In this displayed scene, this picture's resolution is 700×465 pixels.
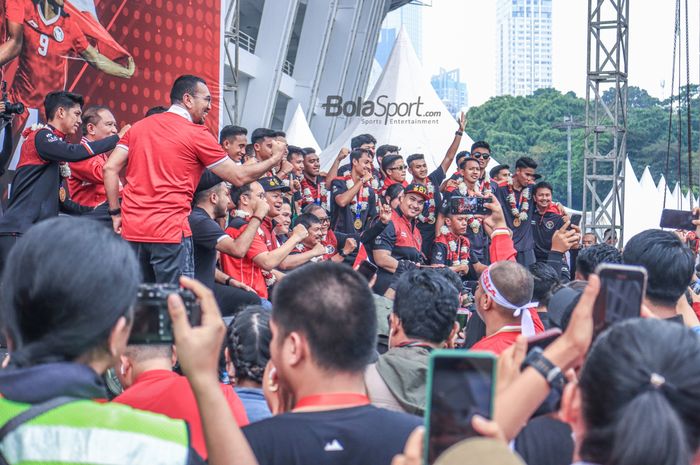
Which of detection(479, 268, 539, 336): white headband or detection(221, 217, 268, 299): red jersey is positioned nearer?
detection(479, 268, 539, 336): white headband

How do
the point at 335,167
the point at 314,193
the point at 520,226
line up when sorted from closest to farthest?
the point at 314,193, the point at 520,226, the point at 335,167

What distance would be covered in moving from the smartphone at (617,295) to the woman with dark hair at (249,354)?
136 centimetres

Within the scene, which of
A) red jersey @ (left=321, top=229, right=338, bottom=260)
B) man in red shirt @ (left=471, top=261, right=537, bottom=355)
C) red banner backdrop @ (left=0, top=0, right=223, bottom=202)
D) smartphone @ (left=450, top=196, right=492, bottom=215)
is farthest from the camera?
red jersey @ (left=321, top=229, right=338, bottom=260)

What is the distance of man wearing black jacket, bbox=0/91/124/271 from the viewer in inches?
247

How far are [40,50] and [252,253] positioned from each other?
2401 mm

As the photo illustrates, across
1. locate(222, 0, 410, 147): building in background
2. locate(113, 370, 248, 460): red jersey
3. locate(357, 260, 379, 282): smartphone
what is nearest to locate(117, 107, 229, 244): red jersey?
locate(357, 260, 379, 282): smartphone

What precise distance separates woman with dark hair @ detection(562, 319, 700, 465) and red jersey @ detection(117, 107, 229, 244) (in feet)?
14.5

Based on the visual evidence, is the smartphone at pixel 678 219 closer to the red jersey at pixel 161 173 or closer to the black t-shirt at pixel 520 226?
the red jersey at pixel 161 173

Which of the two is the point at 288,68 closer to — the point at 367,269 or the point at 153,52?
the point at 153,52

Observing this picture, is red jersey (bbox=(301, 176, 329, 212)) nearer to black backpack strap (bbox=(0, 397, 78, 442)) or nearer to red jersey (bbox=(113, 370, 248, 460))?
red jersey (bbox=(113, 370, 248, 460))

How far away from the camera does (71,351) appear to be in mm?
1895

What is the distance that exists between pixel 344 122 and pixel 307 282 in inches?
1190

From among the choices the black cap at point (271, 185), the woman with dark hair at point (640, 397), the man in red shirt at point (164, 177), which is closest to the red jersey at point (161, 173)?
the man in red shirt at point (164, 177)

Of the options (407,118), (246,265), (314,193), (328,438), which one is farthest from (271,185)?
(407,118)
